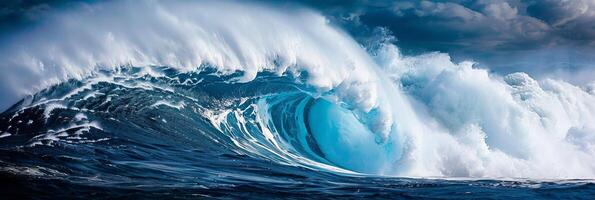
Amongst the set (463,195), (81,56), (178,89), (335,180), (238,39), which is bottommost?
(463,195)

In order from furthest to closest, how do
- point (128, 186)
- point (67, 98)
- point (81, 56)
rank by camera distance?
point (81, 56)
point (67, 98)
point (128, 186)

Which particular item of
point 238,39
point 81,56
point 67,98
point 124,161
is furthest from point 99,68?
point 124,161

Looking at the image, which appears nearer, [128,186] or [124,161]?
[128,186]

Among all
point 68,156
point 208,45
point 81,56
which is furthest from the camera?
point 208,45

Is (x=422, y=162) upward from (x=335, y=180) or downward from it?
upward

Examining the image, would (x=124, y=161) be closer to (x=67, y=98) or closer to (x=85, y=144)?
(x=85, y=144)

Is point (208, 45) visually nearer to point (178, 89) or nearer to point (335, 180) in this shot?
point (178, 89)
